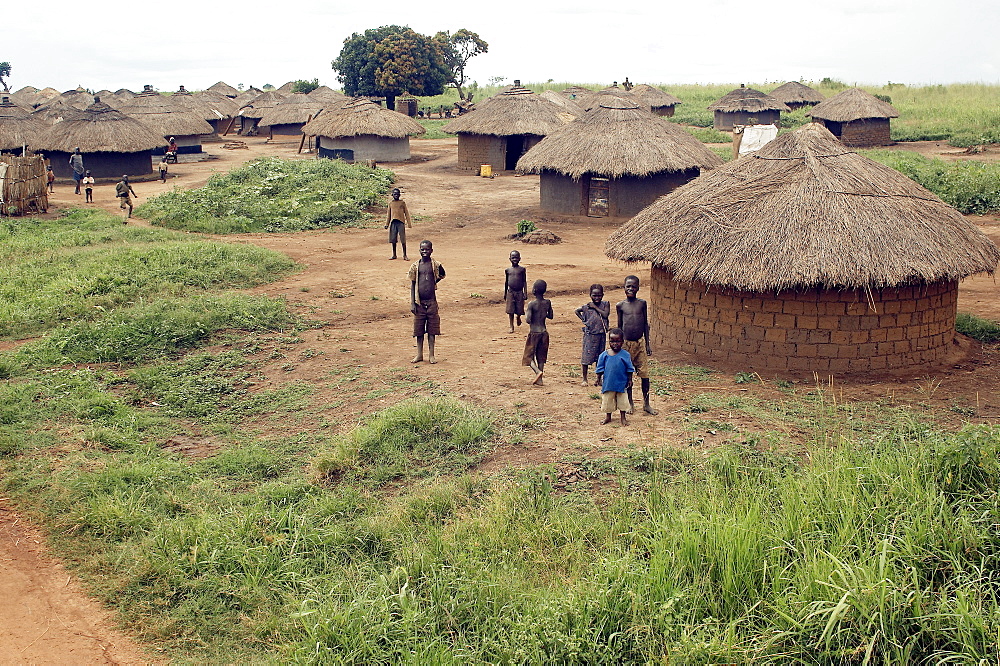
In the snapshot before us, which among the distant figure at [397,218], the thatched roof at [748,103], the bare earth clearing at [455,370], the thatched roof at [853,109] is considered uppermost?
the thatched roof at [748,103]

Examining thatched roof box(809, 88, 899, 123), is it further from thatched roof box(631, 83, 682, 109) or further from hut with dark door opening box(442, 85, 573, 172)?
thatched roof box(631, 83, 682, 109)

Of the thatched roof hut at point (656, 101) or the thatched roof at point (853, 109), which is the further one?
the thatched roof hut at point (656, 101)

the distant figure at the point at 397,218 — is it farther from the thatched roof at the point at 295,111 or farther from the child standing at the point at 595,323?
the thatched roof at the point at 295,111

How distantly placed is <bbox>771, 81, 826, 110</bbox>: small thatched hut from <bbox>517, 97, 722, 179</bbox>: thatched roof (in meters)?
23.6

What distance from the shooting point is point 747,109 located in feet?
121

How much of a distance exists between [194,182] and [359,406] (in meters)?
20.3

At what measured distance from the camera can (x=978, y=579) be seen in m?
4.39

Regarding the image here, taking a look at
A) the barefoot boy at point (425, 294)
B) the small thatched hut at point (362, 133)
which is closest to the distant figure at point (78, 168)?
the small thatched hut at point (362, 133)

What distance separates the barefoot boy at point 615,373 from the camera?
7.23 meters

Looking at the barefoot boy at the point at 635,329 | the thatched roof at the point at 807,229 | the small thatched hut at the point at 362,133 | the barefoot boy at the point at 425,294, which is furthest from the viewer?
the small thatched hut at the point at 362,133

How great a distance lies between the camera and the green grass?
19.2m

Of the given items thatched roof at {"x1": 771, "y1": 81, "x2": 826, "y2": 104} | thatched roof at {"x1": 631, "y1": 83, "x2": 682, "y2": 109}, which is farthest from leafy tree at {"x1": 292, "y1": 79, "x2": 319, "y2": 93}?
thatched roof at {"x1": 771, "y1": 81, "x2": 826, "y2": 104}

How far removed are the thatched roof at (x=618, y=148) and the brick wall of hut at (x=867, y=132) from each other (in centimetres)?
1323

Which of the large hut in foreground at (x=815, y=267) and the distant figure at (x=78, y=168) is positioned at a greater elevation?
the distant figure at (x=78, y=168)
